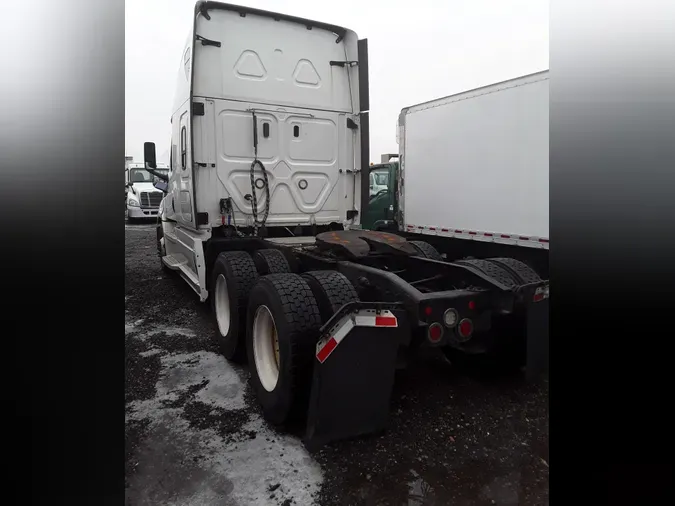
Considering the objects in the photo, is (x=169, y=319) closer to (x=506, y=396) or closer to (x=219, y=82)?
(x=219, y=82)

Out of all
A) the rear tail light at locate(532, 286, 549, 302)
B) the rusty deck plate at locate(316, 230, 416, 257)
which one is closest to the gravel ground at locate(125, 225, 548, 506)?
the rear tail light at locate(532, 286, 549, 302)

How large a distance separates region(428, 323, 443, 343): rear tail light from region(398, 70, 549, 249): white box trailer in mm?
3366

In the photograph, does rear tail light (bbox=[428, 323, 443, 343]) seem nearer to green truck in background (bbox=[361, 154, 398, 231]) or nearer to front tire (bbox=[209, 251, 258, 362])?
front tire (bbox=[209, 251, 258, 362])

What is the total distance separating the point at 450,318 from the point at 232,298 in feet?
7.55

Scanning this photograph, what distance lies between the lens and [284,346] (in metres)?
3.14

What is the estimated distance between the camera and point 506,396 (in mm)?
3869

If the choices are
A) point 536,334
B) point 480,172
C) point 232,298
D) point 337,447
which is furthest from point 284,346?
point 480,172

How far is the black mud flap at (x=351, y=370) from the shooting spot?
2.77 metres

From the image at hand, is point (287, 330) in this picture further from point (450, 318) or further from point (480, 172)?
point (480, 172)

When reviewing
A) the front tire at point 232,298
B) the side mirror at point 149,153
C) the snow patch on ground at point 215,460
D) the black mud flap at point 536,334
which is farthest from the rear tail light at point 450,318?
the side mirror at point 149,153
